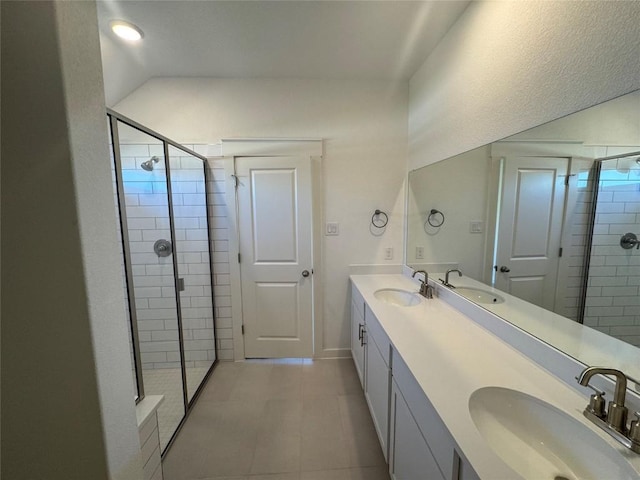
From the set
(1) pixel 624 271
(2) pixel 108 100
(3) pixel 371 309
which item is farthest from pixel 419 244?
(2) pixel 108 100

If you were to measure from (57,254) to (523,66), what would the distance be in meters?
1.81

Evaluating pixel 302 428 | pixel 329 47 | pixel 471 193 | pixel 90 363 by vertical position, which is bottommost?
pixel 302 428

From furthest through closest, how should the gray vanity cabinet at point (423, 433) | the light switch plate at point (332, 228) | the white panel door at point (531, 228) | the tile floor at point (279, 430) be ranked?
the light switch plate at point (332, 228) < the tile floor at point (279, 430) < the white panel door at point (531, 228) < the gray vanity cabinet at point (423, 433)

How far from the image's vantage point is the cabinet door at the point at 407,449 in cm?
91

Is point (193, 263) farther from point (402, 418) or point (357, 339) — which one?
point (402, 418)

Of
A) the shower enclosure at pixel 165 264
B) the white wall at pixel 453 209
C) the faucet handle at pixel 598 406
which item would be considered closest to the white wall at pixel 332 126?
the white wall at pixel 453 209

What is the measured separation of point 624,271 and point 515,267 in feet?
1.63

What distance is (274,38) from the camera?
175 centimetres

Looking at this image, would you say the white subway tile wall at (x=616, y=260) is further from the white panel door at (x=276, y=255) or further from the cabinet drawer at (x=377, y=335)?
the white panel door at (x=276, y=255)

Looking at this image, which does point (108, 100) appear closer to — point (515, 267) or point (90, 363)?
point (90, 363)

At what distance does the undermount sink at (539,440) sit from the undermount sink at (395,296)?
1.13 meters

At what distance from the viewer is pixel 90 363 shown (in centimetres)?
70

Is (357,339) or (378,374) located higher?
(378,374)

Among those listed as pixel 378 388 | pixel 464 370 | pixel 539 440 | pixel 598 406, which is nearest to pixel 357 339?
pixel 378 388
